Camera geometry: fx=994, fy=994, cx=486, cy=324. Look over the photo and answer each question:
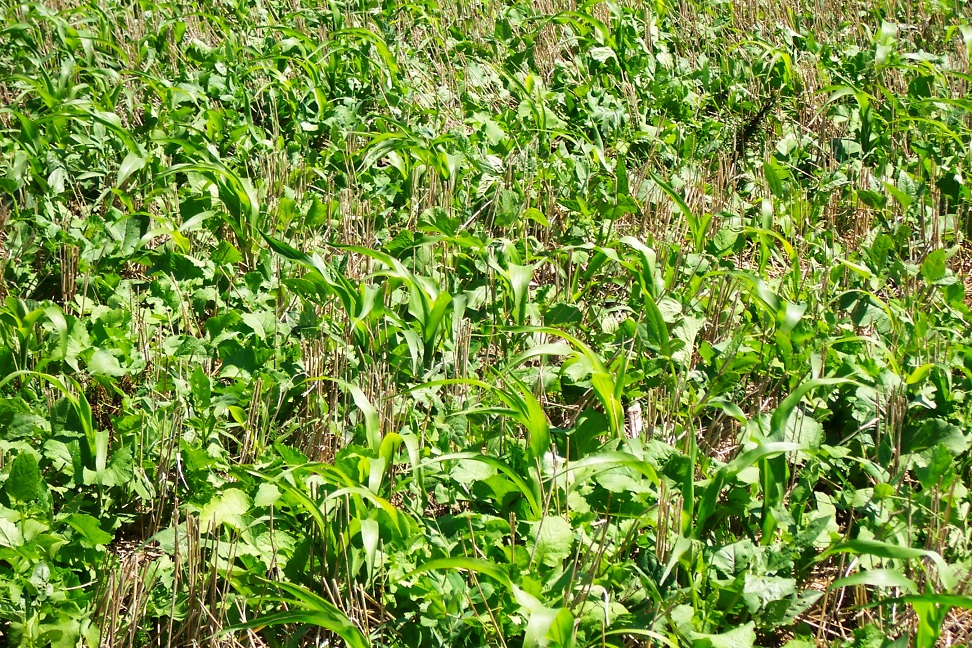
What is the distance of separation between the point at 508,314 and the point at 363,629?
3.78ft

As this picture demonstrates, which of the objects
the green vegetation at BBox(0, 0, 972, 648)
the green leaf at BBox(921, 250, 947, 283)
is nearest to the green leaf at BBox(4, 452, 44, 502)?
the green vegetation at BBox(0, 0, 972, 648)

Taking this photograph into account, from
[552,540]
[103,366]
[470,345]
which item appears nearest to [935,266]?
→ [470,345]

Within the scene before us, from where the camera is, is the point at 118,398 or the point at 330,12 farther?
the point at 330,12

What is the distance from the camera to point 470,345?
2.66 m

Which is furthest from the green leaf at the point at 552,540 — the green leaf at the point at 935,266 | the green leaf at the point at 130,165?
the green leaf at the point at 130,165

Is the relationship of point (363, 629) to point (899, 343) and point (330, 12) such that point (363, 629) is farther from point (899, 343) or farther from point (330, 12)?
point (330, 12)

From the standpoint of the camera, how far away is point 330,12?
4695 mm

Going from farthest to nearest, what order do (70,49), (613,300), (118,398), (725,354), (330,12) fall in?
(330,12) < (70,49) < (613,300) < (725,354) < (118,398)

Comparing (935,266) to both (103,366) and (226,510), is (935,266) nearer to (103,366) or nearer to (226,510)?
(226,510)

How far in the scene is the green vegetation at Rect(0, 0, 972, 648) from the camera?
6.23ft

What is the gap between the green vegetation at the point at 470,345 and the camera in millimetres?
1899

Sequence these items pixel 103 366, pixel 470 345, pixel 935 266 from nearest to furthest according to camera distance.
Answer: pixel 103 366, pixel 470 345, pixel 935 266

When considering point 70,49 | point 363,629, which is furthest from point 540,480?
point 70,49

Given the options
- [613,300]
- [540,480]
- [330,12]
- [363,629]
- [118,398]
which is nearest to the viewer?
[363,629]
